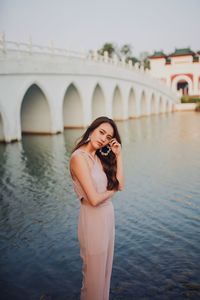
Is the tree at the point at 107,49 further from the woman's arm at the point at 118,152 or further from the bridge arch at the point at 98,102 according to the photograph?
the woman's arm at the point at 118,152

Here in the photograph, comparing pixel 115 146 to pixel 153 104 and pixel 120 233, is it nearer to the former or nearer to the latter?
pixel 120 233

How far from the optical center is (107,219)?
2.84m

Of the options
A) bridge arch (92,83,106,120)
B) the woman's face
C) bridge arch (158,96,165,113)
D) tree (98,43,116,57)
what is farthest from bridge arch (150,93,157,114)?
the woman's face

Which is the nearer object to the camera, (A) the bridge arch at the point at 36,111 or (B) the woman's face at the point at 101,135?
(B) the woman's face at the point at 101,135

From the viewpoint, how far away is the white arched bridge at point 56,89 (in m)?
17.2

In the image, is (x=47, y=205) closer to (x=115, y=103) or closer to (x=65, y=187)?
(x=65, y=187)

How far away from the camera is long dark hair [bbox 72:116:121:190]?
289cm

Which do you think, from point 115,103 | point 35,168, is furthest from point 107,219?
point 115,103

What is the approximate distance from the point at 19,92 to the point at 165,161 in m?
9.23

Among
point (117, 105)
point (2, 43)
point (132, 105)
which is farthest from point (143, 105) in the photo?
point (2, 43)

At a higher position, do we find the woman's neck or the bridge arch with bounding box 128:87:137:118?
the bridge arch with bounding box 128:87:137:118

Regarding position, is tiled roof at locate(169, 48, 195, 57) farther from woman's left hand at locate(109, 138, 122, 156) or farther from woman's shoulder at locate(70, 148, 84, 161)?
woman's shoulder at locate(70, 148, 84, 161)

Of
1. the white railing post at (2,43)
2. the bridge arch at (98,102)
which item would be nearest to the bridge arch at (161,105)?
the bridge arch at (98,102)

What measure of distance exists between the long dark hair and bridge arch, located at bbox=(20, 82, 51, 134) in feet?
58.3
